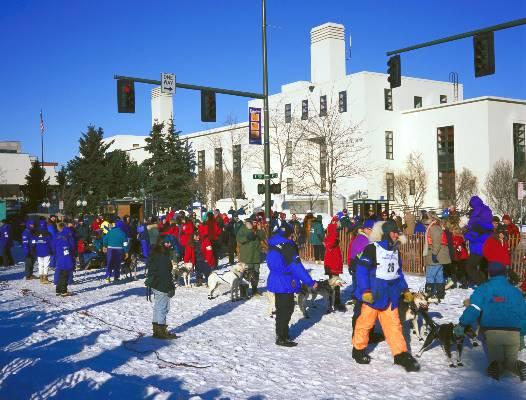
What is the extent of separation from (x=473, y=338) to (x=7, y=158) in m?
92.6

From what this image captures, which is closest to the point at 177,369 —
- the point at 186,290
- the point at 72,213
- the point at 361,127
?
the point at 186,290

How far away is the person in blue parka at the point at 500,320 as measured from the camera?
662 centimetres

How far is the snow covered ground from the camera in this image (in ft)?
20.6

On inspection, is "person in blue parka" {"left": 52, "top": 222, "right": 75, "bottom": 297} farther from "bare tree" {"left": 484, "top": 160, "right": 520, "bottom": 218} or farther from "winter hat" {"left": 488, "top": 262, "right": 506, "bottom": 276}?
"bare tree" {"left": 484, "top": 160, "right": 520, "bottom": 218}

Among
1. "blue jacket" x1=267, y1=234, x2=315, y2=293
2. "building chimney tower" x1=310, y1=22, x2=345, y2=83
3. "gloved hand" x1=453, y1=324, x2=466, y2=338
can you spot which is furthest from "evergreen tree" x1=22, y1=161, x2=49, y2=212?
"gloved hand" x1=453, y1=324, x2=466, y2=338

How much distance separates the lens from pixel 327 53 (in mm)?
48875

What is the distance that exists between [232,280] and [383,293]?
587cm

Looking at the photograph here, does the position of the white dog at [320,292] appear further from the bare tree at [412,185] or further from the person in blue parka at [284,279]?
the bare tree at [412,185]

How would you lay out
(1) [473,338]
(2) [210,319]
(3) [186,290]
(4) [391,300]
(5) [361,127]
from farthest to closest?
(5) [361,127] < (3) [186,290] < (2) [210,319] < (1) [473,338] < (4) [391,300]

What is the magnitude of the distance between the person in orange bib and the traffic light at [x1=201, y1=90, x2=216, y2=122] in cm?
1128

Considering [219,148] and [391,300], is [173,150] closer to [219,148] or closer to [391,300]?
[219,148]

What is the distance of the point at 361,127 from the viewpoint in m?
46.1

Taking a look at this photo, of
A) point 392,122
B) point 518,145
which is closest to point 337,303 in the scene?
point 392,122

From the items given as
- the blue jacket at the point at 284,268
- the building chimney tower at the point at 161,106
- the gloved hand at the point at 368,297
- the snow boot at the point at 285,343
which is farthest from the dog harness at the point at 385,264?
the building chimney tower at the point at 161,106
